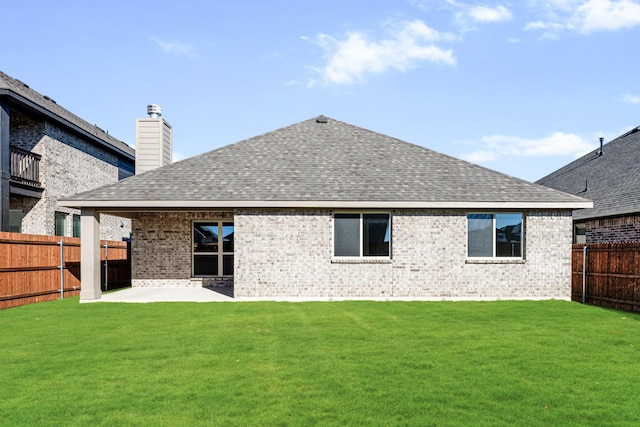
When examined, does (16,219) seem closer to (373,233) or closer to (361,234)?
(361,234)

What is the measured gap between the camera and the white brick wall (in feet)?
44.3

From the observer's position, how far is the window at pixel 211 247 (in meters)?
16.7

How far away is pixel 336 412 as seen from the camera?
4.70m

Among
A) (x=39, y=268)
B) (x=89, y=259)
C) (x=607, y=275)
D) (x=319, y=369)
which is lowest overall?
(x=319, y=369)

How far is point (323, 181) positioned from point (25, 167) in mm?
11482

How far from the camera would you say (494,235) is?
13.9 meters

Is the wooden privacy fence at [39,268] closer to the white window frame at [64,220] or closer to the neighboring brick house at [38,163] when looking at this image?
the neighboring brick house at [38,163]

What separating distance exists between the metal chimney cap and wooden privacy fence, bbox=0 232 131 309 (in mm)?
5642

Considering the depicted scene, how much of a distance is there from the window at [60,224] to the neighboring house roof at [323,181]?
670 centimetres

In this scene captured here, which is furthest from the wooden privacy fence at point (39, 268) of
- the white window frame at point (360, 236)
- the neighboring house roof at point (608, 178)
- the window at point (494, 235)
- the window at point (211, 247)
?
the neighboring house roof at point (608, 178)

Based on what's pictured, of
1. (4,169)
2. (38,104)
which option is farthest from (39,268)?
(38,104)

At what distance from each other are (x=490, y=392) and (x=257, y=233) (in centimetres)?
917

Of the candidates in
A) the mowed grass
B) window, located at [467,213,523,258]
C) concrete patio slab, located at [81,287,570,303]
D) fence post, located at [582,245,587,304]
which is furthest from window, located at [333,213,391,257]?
fence post, located at [582,245,587,304]

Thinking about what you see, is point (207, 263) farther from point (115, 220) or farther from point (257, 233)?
point (115, 220)
